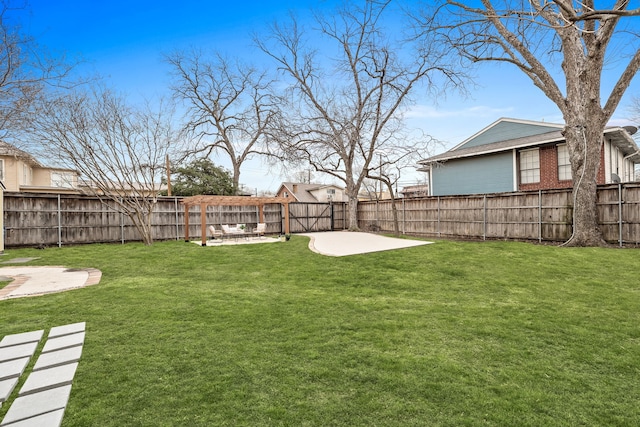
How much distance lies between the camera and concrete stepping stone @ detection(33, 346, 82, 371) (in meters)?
2.74

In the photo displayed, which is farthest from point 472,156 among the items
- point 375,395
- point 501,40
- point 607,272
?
point 375,395

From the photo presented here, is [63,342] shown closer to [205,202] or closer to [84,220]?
[205,202]

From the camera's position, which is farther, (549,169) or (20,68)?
(549,169)

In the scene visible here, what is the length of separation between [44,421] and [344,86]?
1748cm

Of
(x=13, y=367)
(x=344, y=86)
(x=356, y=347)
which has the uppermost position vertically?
(x=344, y=86)

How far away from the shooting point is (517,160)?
48.9 feet

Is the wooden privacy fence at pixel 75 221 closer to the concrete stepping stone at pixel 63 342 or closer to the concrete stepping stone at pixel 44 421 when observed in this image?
the concrete stepping stone at pixel 63 342

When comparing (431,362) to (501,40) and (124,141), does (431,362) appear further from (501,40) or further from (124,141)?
(124,141)

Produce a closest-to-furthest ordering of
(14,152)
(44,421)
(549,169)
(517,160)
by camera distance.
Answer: (44,421) < (14,152) < (549,169) < (517,160)

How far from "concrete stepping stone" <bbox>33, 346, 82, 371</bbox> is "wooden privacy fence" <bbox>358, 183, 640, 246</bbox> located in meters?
12.0

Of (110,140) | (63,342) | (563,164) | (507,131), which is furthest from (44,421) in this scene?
(507,131)

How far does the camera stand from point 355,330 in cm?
364

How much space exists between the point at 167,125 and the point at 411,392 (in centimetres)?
1318

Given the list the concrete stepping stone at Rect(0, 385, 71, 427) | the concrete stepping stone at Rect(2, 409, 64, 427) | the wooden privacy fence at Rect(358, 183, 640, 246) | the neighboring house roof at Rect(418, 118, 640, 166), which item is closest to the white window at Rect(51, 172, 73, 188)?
the concrete stepping stone at Rect(0, 385, 71, 427)
